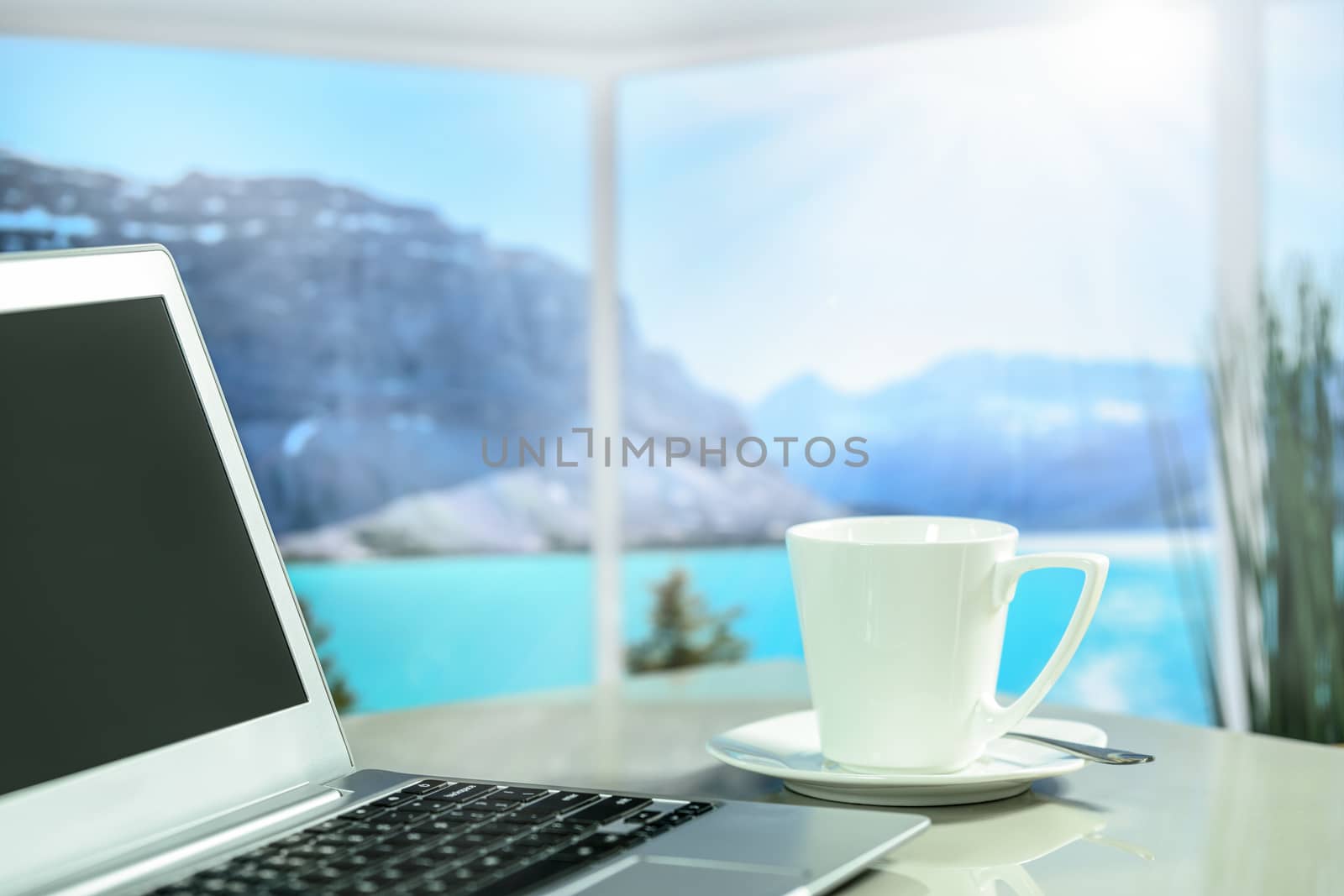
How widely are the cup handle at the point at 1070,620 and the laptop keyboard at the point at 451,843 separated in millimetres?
165

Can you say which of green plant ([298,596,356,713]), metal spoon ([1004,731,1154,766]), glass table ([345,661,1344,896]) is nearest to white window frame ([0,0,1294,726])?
green plant ([298,596,356,713])

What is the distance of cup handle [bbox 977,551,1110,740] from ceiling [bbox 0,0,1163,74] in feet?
9.02

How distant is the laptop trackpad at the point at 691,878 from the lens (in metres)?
0.40

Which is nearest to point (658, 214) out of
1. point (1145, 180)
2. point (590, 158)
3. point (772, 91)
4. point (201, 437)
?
point (590, 158)

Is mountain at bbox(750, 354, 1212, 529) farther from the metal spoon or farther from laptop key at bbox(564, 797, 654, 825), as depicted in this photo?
laptop key at bbox(564, 797, 654, 825)

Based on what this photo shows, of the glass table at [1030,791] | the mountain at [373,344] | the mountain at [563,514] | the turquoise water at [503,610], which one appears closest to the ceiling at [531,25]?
the mountain at [373,344]

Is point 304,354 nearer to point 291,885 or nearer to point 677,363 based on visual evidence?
point 677,363

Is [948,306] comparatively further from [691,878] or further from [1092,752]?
[691,878]

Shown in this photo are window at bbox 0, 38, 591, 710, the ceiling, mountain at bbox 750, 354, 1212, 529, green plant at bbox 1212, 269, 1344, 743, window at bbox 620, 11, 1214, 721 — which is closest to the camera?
green plant at bbox 1212, 269, 1344, 743

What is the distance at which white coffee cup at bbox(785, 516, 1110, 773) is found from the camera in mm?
568

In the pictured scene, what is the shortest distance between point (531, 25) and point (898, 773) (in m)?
3.03

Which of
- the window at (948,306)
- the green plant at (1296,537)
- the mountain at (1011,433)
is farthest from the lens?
the mountain at (1011,433)

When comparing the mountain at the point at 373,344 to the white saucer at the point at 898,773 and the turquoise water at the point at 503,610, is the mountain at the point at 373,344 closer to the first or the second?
the turquoise water at the point at 503,610

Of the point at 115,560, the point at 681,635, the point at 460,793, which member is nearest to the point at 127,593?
the point at 115,560
